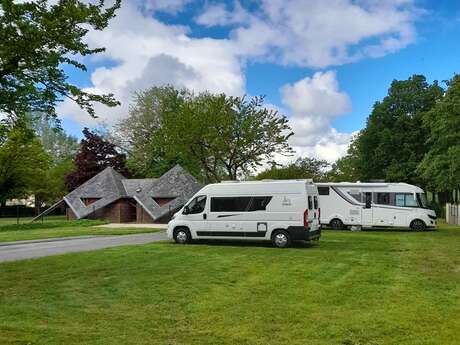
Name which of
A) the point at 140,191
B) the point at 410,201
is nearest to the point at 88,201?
the point at 140,191

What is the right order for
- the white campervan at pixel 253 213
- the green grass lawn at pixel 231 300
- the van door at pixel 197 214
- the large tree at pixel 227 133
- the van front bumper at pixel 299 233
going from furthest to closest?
1. the large tree at pixel 227 133
2. the van door at pixel 197 214
3. the white campervan at pixel 253 213
4. the van front bumper at pixel 299 233
5. the green grass lawn at pixel 231 300

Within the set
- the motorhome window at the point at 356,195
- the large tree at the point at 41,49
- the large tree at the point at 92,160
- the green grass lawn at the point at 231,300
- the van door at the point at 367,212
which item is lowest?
the green grass lawn at the point at 231,300

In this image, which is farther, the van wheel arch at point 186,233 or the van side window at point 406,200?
the van side window at point 406,200

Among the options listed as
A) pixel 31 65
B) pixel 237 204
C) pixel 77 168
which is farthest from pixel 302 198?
pixel 77 168

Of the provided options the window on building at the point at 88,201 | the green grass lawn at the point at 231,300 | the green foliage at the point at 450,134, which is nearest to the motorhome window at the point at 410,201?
the green foliage at the point at 450,134

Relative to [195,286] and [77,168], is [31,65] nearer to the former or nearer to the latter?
[195,286]

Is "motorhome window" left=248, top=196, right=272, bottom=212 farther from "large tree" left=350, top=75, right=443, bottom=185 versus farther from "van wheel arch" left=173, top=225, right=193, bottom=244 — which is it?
"large tree" left=350, top=75, right=443, bottom=185

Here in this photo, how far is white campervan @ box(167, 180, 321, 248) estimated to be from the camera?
18.6 m

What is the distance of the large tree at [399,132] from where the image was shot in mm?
49344

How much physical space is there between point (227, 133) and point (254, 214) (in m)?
21.6

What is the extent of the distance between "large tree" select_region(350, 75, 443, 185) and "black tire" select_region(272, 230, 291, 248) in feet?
110

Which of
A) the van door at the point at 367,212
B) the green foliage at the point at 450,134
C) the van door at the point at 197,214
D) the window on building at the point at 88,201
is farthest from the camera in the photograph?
the window on building at the point at 88,201

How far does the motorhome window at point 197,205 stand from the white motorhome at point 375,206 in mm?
12423

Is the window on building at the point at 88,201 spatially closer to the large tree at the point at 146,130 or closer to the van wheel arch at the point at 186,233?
the large tree at the point at 146,130
